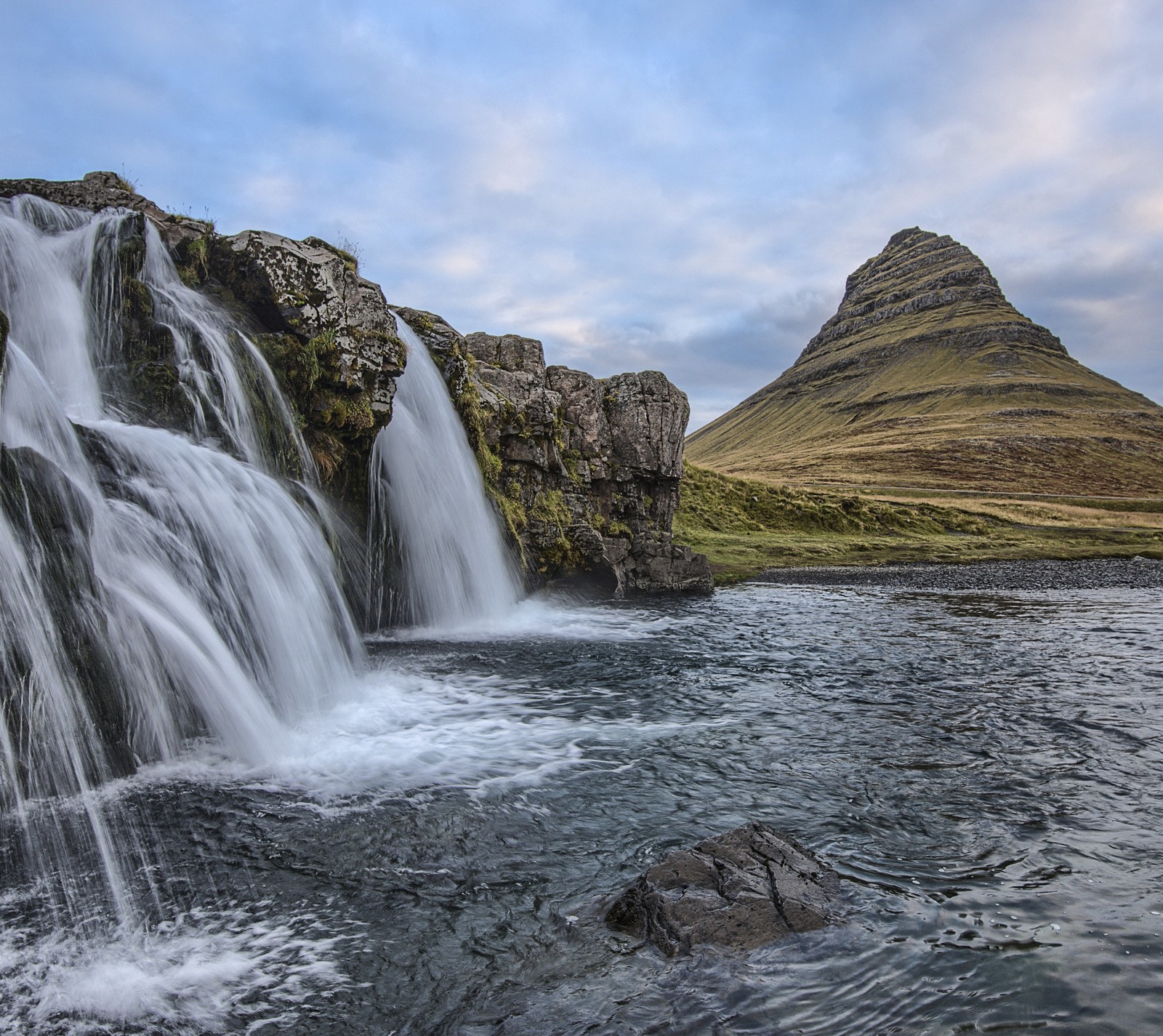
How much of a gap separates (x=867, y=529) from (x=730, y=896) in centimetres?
6658

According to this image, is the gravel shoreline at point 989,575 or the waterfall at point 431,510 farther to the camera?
the gravel shoreline at point 989,575

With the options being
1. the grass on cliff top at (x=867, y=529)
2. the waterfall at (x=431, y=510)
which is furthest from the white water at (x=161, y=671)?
the grass on cliff top at (x=867, y=529)

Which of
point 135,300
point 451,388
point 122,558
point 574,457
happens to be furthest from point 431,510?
point 122,558

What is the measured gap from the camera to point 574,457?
3422cm

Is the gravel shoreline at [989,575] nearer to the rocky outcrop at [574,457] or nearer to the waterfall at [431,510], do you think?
the rocky outcrop at [574,457]

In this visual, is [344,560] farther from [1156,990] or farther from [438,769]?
[1156,990]

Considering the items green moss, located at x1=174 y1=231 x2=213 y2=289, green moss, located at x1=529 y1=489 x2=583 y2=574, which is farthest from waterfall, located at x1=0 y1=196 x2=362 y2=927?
green moss, located at x1=529 y1=489 x2=583 y2=574

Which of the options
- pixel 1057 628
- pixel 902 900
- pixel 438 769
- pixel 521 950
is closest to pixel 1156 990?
pixel 902 900

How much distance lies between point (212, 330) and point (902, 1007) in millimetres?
18769

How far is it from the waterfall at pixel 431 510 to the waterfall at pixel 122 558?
190 inches

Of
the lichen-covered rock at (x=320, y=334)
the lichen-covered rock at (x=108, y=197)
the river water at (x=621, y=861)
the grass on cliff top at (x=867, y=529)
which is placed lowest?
the river water at (x=621, y=861)

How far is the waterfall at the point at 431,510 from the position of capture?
77.8 feet

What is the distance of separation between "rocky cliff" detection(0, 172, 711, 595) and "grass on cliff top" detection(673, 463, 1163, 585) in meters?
12.1

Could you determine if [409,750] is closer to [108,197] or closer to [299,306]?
[299,306]
